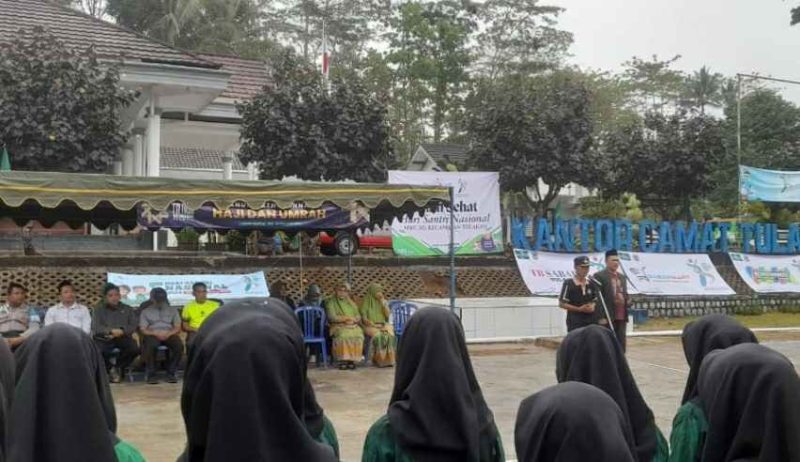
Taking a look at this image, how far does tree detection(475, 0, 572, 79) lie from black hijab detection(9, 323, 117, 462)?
1422 inches

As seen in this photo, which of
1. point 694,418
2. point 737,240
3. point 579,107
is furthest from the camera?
point 579,107

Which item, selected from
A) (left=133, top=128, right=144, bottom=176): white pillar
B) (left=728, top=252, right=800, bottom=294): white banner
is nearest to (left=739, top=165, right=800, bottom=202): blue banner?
(left=728, top=252, right=800, bottom=294): white banner

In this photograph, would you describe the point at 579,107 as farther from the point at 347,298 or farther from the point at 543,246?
the point at 347,298

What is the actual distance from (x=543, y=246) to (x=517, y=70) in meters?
22.0

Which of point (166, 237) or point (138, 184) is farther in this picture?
point (166, 237)

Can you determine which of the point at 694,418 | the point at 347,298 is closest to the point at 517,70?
the point at 347,298

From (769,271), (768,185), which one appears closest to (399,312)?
(769,271)

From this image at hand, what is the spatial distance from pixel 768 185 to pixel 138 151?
14.0 metres

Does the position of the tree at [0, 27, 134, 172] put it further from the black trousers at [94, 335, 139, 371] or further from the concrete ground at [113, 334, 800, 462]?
the concrete ground at [113, 334, 800, 462]

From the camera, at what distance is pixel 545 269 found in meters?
17.2

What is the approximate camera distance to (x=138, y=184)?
32.8ft

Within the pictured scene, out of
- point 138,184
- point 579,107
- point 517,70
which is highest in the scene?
point 517,70

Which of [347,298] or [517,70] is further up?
[517,70]

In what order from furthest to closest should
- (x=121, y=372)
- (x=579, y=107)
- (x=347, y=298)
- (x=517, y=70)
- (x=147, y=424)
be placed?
(x=517, y=70), (x=579, y=107), (x=347, y=298), (x=121, y=372), (x=147, y=424)
